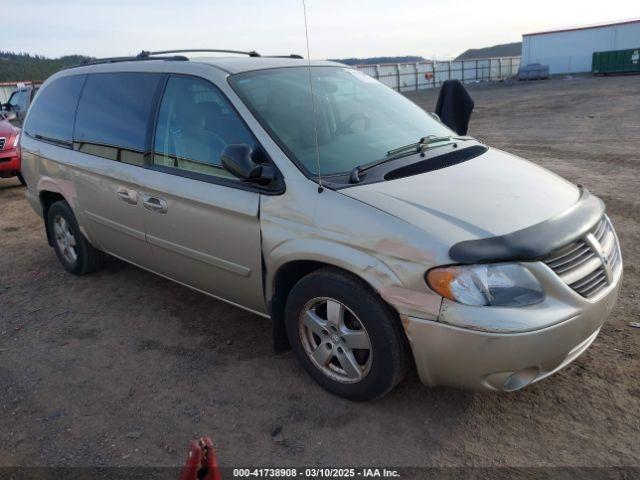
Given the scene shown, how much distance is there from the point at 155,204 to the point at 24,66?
65.8m

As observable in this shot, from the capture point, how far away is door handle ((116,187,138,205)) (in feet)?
12.4

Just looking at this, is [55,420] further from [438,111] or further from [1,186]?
[1,186]

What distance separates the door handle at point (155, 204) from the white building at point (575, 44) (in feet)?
156

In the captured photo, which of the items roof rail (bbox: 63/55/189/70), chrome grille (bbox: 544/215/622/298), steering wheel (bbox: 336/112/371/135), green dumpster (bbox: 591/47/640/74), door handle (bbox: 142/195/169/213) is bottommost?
green dumpster (bbox: 591/47/640/74)

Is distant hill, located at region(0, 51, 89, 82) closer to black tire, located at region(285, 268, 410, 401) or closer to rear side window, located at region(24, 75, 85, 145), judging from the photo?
rear side window, located at region(24, 75, 85, 145)

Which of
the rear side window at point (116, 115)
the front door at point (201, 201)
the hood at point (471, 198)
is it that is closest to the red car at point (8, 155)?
the rear side window at point (116, 115)

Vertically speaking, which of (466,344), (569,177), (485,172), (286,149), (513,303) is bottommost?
(569,177)

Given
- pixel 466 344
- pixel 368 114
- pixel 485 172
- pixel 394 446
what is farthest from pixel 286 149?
pixel 394 446

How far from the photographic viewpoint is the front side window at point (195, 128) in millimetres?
3248

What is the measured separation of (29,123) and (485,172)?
4346 mm

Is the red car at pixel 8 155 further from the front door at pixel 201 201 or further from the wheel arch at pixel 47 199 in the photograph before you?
the front door at pixel 201 201

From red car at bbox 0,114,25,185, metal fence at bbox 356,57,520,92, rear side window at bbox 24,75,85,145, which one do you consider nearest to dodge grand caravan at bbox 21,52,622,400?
rear side window at bbox 24,75,85,145

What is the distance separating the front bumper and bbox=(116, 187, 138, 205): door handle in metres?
2.23

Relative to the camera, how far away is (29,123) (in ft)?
16.8
